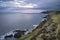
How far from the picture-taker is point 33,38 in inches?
146

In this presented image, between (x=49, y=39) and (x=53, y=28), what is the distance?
1.75 ft

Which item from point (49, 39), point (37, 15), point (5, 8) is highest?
point (5, 8)

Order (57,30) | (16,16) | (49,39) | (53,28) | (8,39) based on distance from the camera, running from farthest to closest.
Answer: (16,16)
(8,39)
(53,28)
(57,30)
(49,39)

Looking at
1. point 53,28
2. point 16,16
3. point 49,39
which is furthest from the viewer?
point 16,16

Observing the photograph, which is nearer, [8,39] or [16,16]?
[8,39]

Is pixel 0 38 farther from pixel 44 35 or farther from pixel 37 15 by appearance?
pixel 37 15

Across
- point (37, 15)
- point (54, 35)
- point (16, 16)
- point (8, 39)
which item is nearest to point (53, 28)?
point (54, 35)

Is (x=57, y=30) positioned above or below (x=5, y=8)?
below

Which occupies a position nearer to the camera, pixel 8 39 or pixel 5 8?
pixel 8 39

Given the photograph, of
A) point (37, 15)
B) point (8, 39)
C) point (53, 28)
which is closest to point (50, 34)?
point (53, 28)

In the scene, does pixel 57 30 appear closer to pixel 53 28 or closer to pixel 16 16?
pixel 53 28

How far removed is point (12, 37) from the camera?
603 centimetres

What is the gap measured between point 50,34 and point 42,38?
0.53ft

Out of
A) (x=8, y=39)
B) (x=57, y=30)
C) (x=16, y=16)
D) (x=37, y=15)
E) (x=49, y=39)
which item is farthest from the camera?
(x=16, y=16)
